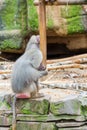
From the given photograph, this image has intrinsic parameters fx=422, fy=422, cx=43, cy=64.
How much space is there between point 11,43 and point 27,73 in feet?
14.9

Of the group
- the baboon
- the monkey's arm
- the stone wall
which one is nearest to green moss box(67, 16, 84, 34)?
the stone wall

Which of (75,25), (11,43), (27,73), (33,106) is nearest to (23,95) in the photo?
(33,106)

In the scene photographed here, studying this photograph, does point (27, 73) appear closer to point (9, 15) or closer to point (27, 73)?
point (27, 73)

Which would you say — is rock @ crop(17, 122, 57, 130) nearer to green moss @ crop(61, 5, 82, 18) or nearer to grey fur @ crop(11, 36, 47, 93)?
grey fur @ crop(11, 36, 47, 93)

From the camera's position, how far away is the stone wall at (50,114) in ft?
18.1

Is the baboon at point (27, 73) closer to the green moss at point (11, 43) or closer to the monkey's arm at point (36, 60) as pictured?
the monkey's arm at point (36, 60)

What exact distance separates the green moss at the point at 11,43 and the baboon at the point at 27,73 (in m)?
4.25

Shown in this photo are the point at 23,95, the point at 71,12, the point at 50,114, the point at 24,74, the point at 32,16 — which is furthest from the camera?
the point at 32,16

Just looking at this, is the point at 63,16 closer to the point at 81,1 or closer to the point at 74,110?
the point at 81,1

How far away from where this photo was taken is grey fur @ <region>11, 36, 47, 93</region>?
17.3 ft

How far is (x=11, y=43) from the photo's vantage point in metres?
9.77

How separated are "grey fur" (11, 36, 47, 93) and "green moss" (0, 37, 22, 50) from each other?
14.1ft

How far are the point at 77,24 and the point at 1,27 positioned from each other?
179cm

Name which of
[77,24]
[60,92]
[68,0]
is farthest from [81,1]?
[77,24]
